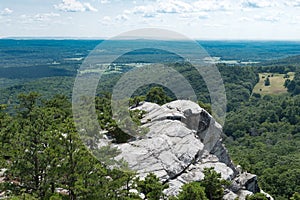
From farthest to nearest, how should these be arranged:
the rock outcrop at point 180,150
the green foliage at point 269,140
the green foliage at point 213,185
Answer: the green foliage at point 269,140 < the rock outcrop at point 180,150 < the green foliage at point 213,185

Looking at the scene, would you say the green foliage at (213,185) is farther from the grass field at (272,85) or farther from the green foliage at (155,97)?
the grass field at (272,85)

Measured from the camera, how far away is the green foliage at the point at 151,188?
69.8 feet

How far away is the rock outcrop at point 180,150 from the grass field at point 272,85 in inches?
4711

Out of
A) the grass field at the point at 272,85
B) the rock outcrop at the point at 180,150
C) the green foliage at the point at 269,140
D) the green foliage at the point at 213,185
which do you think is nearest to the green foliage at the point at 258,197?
the rock outcrop at the point at 180,150

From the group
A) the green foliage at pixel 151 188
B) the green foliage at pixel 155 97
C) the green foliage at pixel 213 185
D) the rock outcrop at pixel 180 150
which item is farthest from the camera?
the green foliage at pixel 155 97

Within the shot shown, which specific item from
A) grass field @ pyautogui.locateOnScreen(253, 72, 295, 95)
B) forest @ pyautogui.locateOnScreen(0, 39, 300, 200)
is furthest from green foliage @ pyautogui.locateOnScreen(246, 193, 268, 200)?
grass field @ pyautogui.locateOnScreen(253, 72, 295, 95)

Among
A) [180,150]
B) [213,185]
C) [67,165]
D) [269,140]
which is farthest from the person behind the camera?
[269,140]

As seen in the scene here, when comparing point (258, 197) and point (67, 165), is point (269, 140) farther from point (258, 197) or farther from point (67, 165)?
point (67, 165)

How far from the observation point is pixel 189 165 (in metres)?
29.5

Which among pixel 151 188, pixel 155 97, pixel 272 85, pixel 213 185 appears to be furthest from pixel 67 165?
pixel 272 85

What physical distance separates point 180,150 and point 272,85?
139444mm

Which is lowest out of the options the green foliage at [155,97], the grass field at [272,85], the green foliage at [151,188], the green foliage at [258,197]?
the grass field at [272,85]

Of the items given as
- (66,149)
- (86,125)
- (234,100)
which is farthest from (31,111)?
(234,100)

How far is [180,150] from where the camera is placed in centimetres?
2981
